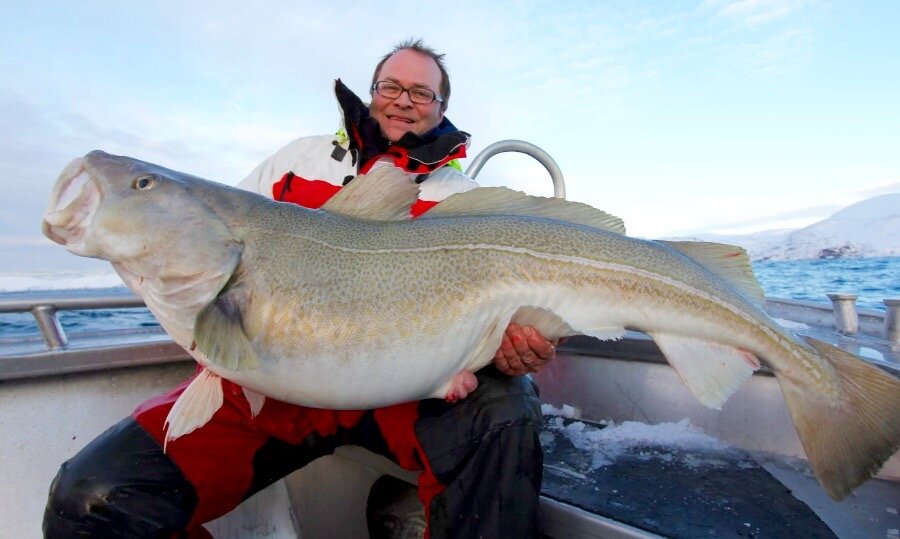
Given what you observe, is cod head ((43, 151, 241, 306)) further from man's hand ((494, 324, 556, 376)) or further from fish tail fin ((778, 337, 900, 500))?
fish tail fin ((778, 337, 900, 500))

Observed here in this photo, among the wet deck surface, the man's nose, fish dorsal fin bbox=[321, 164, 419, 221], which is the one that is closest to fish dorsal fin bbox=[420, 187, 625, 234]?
fish dorsal fin bbox=[321, 164, 419, 221]

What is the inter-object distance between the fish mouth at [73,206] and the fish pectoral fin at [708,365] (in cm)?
216

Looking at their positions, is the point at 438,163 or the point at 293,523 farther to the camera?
the point at 438,163

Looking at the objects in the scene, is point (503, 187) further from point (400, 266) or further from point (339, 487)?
point (339, 487)

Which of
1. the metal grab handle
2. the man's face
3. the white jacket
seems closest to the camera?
the white jacket

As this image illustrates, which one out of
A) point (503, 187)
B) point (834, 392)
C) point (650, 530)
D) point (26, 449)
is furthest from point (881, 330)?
point (26, 449)

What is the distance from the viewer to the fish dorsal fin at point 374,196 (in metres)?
2.23

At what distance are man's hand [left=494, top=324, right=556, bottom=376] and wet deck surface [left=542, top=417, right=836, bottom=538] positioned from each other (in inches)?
25.2

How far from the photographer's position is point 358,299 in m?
1.98

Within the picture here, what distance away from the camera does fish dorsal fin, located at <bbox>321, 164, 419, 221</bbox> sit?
2.23m

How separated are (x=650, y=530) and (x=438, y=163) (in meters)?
2.27

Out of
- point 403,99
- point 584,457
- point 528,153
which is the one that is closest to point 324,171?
point 403,99

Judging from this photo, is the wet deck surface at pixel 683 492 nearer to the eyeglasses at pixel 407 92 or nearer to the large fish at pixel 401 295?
the large fish at pixel 401 295

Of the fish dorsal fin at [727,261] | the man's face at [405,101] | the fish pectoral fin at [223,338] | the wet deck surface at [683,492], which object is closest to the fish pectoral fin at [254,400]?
the fish pectoral fin at [223,338]
